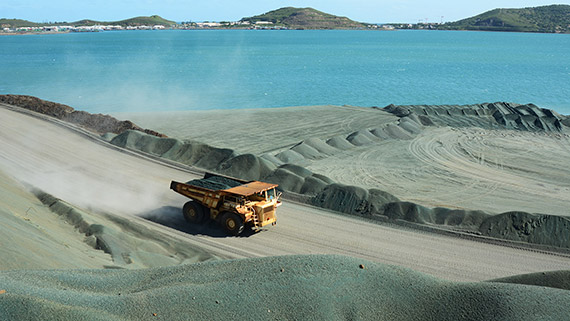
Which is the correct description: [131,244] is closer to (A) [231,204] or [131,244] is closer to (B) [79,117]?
(A) [231,204]

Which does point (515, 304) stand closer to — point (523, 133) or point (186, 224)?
point (186, 224)

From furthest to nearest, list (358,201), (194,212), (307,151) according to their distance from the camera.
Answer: (307,151) < (358,201) < (194,212)

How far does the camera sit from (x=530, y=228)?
666 inches

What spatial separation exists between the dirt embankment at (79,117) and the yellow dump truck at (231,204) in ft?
44.2

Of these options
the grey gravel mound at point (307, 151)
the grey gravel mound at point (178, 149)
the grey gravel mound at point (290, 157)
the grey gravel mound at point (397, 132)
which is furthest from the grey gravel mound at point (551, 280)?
the grey gravel mound at point (397, 132)

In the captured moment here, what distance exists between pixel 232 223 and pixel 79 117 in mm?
20898

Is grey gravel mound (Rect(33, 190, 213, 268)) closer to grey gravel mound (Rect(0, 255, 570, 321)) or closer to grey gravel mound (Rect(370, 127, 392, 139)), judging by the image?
grey gravel mound (Rect(0, 255, 570, 321))

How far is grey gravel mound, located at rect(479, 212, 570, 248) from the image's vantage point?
16.5 m

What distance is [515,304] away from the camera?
32.5 ft

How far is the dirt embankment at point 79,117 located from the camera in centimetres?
3142

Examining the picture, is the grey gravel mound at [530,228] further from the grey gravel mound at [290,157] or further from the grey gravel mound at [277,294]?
the grey gravel mound at [290,157]

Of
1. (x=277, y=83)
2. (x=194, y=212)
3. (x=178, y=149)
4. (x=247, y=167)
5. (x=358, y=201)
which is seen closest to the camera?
(x=194, y=212)

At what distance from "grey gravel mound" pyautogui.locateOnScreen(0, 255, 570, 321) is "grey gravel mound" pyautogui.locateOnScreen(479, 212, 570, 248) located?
6650 millimetres

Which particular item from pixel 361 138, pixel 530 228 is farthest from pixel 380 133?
pixel 530 228
